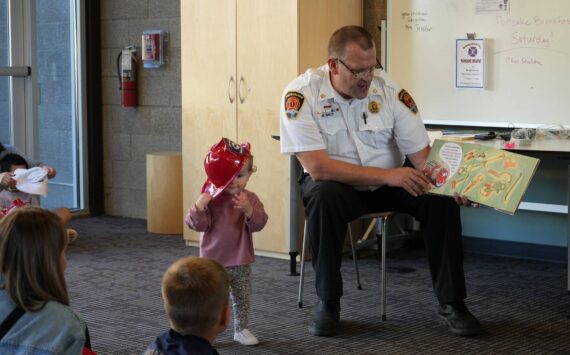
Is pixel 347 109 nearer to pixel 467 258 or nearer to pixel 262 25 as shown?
pixel 262 25

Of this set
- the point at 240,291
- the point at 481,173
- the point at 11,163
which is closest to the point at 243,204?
the point at 240,291

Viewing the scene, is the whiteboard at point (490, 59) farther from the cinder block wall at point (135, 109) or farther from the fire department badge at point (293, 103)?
the cinder block wall at point (135, 109)

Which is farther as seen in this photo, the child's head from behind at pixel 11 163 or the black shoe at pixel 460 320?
the child's head from behind at pixel 11 163

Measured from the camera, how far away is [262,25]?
4855 mm

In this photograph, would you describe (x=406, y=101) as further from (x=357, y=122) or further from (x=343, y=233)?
(x=343, y=233)

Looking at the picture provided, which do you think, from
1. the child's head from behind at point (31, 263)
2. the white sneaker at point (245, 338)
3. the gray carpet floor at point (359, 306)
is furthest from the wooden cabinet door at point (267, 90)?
the child's head from behind at point (31, 263)

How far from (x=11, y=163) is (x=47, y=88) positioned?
208cm

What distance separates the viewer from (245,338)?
334 centimetres

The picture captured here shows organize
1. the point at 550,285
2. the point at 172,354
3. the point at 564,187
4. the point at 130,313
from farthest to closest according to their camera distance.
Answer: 1. the point at 564,187
2. the point at 550,285
3. the point at 130,313
4. the point at 172,354

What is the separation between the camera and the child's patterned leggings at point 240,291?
3256 millimetres

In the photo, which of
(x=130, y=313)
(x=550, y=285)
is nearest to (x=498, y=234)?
(x=550, y=285)

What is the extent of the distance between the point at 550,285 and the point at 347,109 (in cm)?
140

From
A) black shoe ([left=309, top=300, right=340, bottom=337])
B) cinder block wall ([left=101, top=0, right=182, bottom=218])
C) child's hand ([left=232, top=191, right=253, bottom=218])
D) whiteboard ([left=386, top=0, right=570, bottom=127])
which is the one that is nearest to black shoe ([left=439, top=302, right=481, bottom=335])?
black shoe ([left=309, top=300, right=340, bottom=337])

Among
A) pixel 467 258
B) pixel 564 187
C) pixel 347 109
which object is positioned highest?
pixel 347 109
